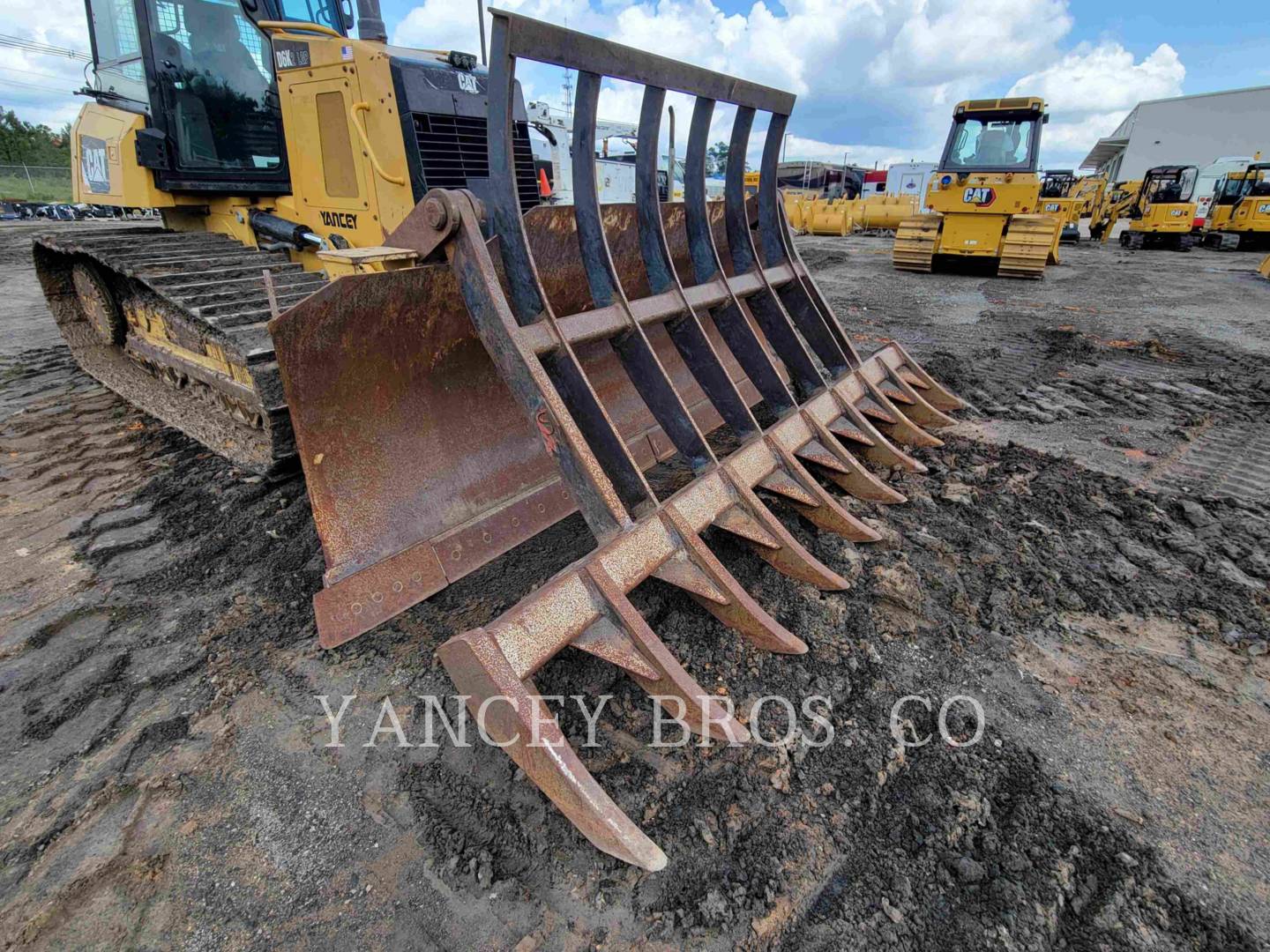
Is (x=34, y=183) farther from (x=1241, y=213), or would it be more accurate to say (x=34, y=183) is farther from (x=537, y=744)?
(x=1241, y=213)

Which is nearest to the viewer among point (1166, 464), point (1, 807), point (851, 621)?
point (1, 807)

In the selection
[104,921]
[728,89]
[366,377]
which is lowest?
[104,921]

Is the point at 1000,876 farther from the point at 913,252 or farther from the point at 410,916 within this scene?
the point at 913,252

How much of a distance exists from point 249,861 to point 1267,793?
8.40ft

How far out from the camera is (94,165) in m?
4.43

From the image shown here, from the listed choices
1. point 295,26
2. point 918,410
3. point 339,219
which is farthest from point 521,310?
point 295,26

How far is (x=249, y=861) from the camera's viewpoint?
158cm

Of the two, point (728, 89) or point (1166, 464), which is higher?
point (728, 89)

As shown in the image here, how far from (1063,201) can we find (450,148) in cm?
1878

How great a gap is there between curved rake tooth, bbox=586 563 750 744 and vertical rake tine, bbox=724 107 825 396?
1999 millimetres

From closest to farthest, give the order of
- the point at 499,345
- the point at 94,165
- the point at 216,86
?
1. the point at 499,345
2. the point at 216,86
3. the point at 94,165

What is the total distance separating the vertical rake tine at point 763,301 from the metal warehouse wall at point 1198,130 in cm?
4381

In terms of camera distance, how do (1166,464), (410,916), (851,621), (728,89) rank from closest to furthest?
(410,916)
(851,621)
(728,89)
(1166,464)

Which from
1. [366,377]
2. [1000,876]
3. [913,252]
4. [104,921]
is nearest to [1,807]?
[104,921]
